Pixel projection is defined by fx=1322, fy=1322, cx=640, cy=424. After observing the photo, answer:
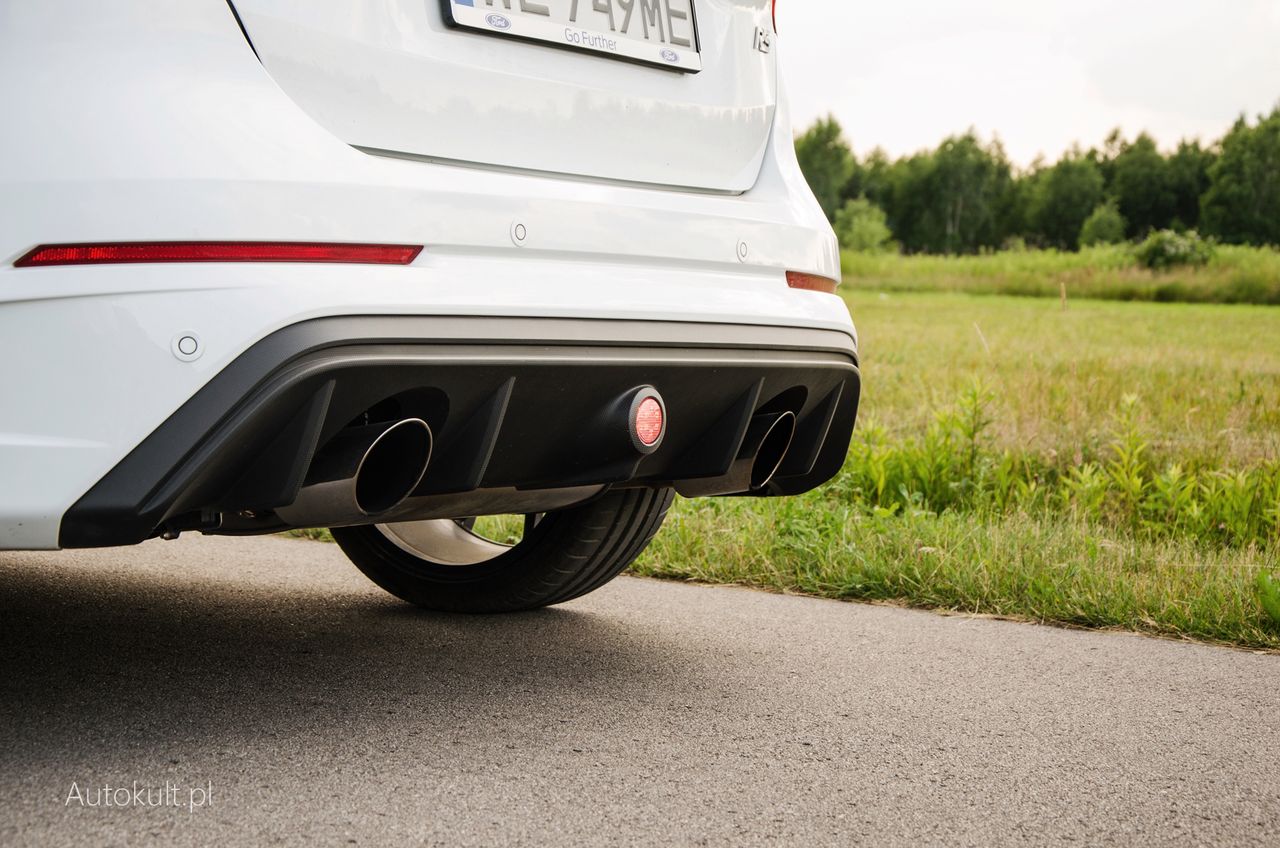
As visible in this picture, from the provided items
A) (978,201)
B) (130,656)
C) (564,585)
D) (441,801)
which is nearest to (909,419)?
(564,585)

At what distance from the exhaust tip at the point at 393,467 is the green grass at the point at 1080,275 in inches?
193

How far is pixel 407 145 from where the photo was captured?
211 cm

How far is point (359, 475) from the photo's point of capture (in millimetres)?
2182

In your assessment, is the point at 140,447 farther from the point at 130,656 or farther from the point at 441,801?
the point at 130,656

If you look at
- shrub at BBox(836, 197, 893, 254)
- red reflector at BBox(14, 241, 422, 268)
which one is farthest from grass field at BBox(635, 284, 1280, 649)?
shrub at BBox(836, 197, 893, 254)

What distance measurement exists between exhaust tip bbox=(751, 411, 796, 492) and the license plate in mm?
732

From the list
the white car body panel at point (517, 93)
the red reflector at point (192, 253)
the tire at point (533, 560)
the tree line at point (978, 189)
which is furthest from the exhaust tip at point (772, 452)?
the tree line at point (978, 189)

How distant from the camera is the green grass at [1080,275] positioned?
12.0 metres

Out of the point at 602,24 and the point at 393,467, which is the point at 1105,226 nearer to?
the point at 602,24

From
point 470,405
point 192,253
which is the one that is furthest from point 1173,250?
point 192,253

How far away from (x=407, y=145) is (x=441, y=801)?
102 cm

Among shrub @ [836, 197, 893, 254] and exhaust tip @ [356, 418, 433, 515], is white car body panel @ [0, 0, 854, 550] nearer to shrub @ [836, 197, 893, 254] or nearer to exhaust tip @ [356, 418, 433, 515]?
exhaust tip @ [356, 418, 433, 515]

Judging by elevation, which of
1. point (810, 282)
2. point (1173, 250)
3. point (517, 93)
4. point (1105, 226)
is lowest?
point (1173, 250)

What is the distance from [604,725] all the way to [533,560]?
2.65ft
